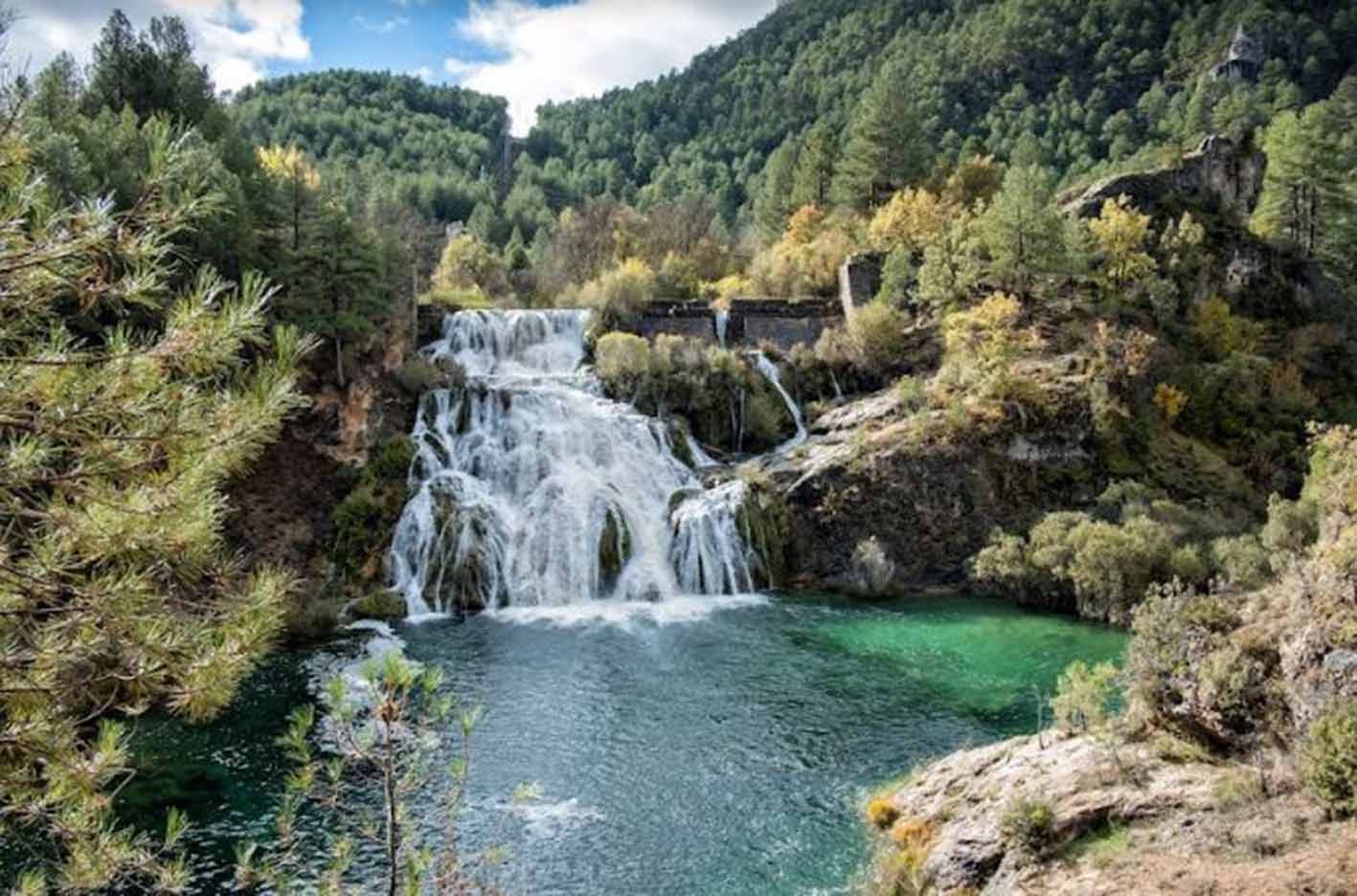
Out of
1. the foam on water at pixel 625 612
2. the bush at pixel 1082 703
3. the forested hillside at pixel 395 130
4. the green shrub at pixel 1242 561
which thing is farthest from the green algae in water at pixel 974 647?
the forested hillside at pixel 395 130

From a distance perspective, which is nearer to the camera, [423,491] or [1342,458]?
[1342,458]

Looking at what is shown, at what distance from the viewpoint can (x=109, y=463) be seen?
18.7 ft

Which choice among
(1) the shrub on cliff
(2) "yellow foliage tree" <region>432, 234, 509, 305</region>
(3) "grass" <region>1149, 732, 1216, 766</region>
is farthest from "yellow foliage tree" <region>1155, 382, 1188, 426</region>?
(2) "yellow foliage tree" <region>432, 234, 509, 305</region>

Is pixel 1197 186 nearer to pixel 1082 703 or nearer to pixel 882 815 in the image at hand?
pixel 1082 703

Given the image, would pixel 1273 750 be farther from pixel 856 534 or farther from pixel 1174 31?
pixel 1174 31

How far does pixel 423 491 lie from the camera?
3484 centimetres

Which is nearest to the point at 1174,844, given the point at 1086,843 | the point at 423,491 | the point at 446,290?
the point at 1086,843

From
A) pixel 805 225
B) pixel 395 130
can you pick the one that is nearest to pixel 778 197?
pixel 805 225

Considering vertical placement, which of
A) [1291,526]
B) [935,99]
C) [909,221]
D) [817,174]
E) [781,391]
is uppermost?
[935,99]

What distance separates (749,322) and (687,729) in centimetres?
2983

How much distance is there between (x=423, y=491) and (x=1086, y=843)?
88.4ft

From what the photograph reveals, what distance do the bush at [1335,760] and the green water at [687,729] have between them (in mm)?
6778

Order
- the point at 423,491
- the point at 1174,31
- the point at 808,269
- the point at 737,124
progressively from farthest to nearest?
the point at 737,124, the point at 1174,31, the point at 808,269, the point at 423,491

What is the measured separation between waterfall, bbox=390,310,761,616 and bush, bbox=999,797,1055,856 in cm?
2080
